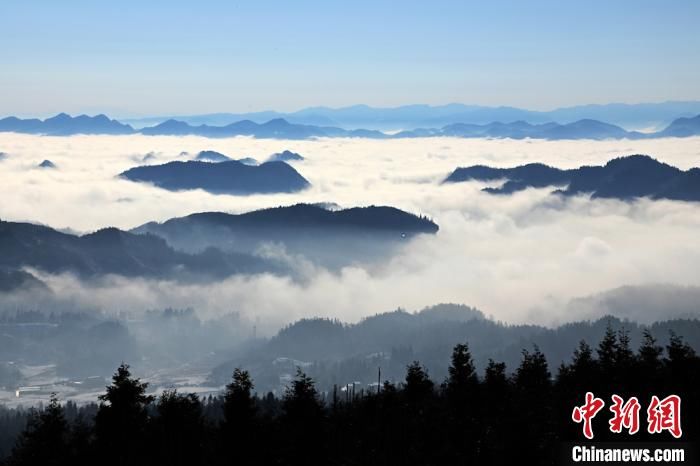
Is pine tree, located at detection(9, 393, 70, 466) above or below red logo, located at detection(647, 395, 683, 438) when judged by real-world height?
below

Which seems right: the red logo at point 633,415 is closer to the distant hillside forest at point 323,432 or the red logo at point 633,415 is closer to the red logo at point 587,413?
the red logo at point 587,413

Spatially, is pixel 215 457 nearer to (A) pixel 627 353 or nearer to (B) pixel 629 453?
(B) pixel 629 453

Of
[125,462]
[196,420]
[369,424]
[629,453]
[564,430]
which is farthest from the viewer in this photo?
[369,424]

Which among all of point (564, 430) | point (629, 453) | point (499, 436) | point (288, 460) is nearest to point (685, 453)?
point (629, 453)

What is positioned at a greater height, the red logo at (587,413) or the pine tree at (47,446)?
the red logo at (587,413)

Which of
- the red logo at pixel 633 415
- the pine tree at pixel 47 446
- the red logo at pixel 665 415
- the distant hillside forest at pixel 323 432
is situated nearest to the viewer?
the red logo at pixel 665 415

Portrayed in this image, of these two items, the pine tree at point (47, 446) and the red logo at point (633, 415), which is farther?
the pine tree at point (47, 446)

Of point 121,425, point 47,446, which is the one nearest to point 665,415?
point 121,425

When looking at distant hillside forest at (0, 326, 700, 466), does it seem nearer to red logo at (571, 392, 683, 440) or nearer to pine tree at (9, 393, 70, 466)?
pine tree at (9, 393, 70, 466)

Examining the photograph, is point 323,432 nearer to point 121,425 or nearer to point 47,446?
point 121,425

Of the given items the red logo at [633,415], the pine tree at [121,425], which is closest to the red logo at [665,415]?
the red logo at [633,415]

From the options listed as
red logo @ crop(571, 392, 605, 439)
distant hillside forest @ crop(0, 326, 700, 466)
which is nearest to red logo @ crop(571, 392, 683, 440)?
red logo @ crop(571, 392, 605, 439)
